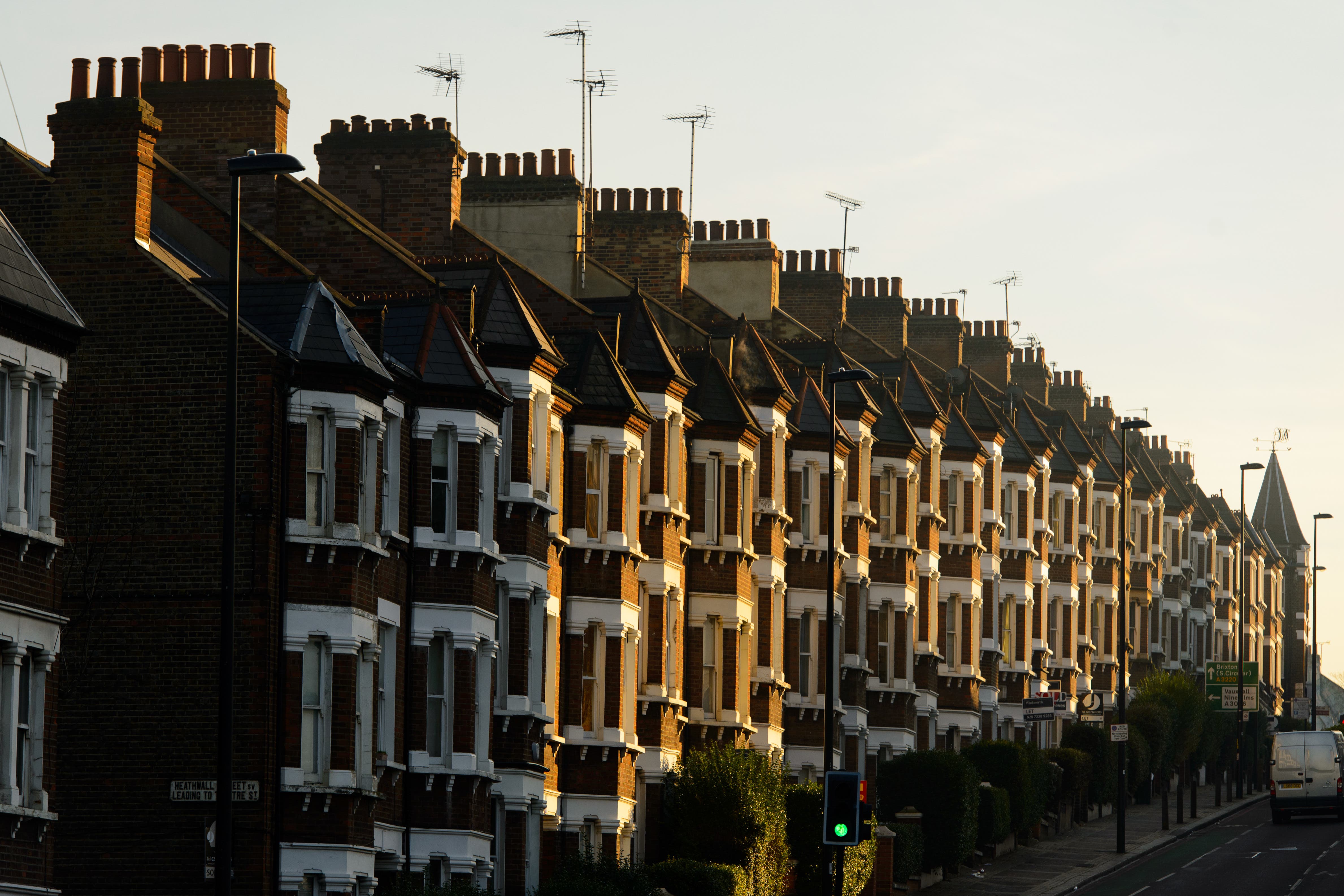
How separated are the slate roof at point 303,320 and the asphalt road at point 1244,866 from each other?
25205 mm

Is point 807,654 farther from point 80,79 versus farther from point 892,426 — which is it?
point 80,79

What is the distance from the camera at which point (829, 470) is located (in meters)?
54.1

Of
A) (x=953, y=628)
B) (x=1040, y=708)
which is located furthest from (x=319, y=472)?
Answer: (x=953, y=628)

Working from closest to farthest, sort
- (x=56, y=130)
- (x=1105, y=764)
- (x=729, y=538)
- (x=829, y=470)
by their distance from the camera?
(x=56, y=130) < (x=729, y=538) < (x=829, y=470) < (x=1105, y=764)

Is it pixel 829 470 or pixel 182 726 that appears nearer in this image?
pixel 182 726

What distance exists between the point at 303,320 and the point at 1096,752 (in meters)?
47.4

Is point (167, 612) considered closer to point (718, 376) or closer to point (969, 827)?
point (718, 376)

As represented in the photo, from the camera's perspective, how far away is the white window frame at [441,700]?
3569 cm

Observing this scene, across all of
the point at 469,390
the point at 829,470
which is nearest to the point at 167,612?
the point at 469,390

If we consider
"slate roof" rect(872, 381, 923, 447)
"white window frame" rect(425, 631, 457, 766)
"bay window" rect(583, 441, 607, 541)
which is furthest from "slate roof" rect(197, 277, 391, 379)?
"slate roof" rect(872, 381, 923, 447)

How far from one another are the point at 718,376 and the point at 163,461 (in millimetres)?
18417

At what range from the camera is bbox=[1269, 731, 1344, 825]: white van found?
71.9 metres

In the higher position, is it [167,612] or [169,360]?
[169,360]

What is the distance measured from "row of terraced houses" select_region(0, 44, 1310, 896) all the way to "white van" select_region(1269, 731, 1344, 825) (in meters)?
16.5
